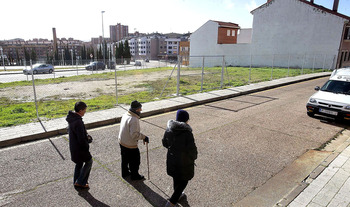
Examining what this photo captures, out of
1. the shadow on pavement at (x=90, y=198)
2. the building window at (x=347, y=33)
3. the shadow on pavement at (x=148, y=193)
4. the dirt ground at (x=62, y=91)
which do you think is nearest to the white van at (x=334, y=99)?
the shadow on pavement at (x=148, y=193)

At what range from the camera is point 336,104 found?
26.5 feet

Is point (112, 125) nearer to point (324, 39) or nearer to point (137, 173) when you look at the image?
point (137, 173)

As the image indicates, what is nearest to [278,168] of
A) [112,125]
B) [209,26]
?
[112,125]

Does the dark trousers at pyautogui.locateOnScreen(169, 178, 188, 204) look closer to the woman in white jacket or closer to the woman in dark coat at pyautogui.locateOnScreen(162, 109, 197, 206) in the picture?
the woman in dark coat at pyautogui.locateOnScreen(162, 109, 197, 206)

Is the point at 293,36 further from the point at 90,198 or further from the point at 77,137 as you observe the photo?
the point at 90,198

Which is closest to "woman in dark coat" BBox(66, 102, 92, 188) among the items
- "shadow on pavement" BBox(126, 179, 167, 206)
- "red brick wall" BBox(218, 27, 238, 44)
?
"shadow on pavement" BBox(126, 179, 167, 206)

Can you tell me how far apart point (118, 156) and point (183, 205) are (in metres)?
2.26

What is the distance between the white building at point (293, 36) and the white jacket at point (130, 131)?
1031 inches

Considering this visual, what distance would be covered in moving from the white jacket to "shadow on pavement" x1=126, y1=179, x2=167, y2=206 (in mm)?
755

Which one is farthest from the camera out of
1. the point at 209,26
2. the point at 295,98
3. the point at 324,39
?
the point at 209,26

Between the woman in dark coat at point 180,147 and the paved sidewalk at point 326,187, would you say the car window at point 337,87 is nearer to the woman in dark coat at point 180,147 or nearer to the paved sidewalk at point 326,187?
the paved sidewalk at point 326,187

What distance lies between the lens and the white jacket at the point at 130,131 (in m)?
4.02

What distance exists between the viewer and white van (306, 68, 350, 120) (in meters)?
7.94

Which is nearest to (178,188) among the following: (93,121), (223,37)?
(93,121)
